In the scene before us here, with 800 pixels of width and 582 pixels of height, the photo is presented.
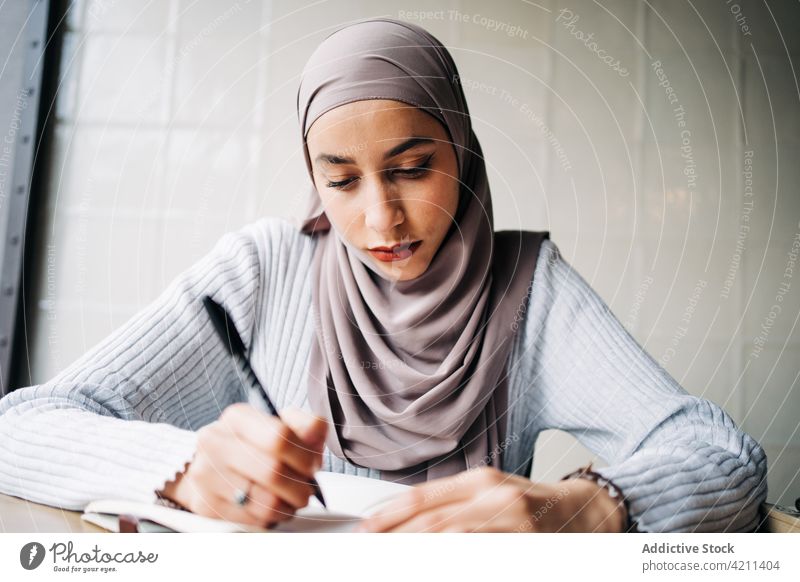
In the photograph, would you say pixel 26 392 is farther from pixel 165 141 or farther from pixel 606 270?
pixel 606 270

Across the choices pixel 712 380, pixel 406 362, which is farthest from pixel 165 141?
pixel 712 380

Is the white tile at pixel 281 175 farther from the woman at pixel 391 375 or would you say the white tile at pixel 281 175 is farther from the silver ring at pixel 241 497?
the silver ring at pixel 241 497

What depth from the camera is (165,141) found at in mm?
553

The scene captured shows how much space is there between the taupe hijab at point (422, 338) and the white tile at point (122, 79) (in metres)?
0.15

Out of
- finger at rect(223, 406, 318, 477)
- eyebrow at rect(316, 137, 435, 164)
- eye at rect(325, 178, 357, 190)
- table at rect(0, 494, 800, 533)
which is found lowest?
table at rect(0, 494, 800, 533)

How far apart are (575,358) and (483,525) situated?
18cm

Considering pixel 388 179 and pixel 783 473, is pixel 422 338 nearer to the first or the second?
pixel 388 179

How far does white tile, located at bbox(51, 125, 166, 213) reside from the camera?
21.7 inches

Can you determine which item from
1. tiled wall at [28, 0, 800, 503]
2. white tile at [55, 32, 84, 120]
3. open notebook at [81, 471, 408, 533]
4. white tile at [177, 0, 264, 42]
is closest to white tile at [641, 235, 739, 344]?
tiled wall at [28, 0, 800, 503]

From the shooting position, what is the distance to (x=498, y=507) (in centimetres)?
42

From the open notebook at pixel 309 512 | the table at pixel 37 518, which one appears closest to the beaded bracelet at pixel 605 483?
the open notebook at pixel 309 512

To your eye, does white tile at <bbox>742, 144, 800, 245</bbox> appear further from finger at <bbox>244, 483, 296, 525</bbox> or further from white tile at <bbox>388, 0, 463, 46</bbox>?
finger at <bbox>244, 483, 296, 525</bbox>

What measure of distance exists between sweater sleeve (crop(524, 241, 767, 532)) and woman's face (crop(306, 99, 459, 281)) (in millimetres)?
123
